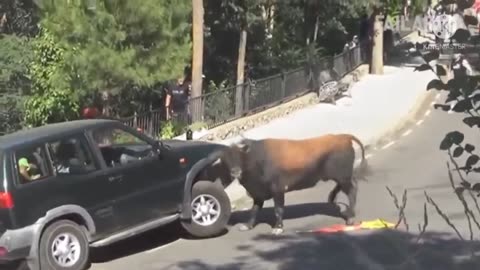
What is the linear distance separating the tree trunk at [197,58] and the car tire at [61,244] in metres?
Result: 10.7

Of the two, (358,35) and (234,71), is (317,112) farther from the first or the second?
(358,35)

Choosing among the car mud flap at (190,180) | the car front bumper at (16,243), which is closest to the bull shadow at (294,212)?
the car mud flap at (190,180)

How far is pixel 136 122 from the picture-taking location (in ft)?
63.2

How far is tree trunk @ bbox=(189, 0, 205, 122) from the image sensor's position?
21.0 metres

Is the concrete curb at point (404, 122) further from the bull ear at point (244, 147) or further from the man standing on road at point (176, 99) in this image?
the bull ear at point (244, 147)

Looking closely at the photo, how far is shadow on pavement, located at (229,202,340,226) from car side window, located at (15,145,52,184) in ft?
11.1

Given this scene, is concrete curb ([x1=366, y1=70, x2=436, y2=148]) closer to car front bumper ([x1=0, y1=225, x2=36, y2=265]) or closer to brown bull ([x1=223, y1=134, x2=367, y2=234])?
brown bull ([x1=223, y1=134, x2=367, y2=234])

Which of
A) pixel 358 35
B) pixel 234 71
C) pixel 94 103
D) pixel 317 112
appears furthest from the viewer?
pixel 358 35

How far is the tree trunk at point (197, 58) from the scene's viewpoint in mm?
20984

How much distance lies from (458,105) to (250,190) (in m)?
8.62

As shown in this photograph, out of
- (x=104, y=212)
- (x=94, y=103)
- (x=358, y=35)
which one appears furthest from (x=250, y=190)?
(x=358, y=35)

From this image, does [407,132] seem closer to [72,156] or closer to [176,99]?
[176,99]

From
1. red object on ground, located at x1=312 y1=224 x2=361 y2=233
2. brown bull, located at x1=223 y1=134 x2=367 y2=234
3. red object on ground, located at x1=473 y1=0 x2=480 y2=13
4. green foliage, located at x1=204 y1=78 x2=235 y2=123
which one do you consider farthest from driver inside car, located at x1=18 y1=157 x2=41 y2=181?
green foliage, located at x1=204 y1=78 x2=235 y2=123

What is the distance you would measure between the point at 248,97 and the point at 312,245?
1247 cm
